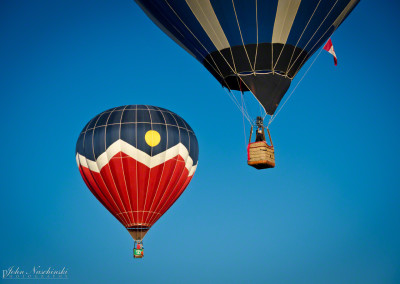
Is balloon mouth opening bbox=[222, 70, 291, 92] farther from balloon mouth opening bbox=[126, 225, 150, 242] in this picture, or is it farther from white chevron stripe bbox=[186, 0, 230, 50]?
balloon mouth opening bbox=[126, 225, 150, 242]

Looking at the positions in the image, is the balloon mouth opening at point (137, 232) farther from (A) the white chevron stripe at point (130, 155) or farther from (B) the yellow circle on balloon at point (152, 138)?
(B) the yellow circle on balloon at point (152, 138)

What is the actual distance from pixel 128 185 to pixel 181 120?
268cm

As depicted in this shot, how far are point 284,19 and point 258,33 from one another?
674 mm

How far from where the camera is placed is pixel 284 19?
18.1 metres

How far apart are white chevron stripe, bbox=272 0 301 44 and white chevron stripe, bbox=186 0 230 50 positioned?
1197mm

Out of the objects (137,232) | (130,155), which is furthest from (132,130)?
(137,232)

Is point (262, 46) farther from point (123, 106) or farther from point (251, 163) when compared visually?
point (123, 106)

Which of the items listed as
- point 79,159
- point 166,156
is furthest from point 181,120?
point 79,159

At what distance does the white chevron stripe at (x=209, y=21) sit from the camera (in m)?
18.2

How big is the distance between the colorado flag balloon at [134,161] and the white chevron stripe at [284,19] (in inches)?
235

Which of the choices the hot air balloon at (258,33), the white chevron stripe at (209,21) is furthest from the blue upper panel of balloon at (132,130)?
the white chevron stripe at (209,21)

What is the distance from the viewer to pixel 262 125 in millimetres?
17500

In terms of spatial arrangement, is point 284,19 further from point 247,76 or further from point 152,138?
point 152,138

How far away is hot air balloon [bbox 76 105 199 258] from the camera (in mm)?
22828
